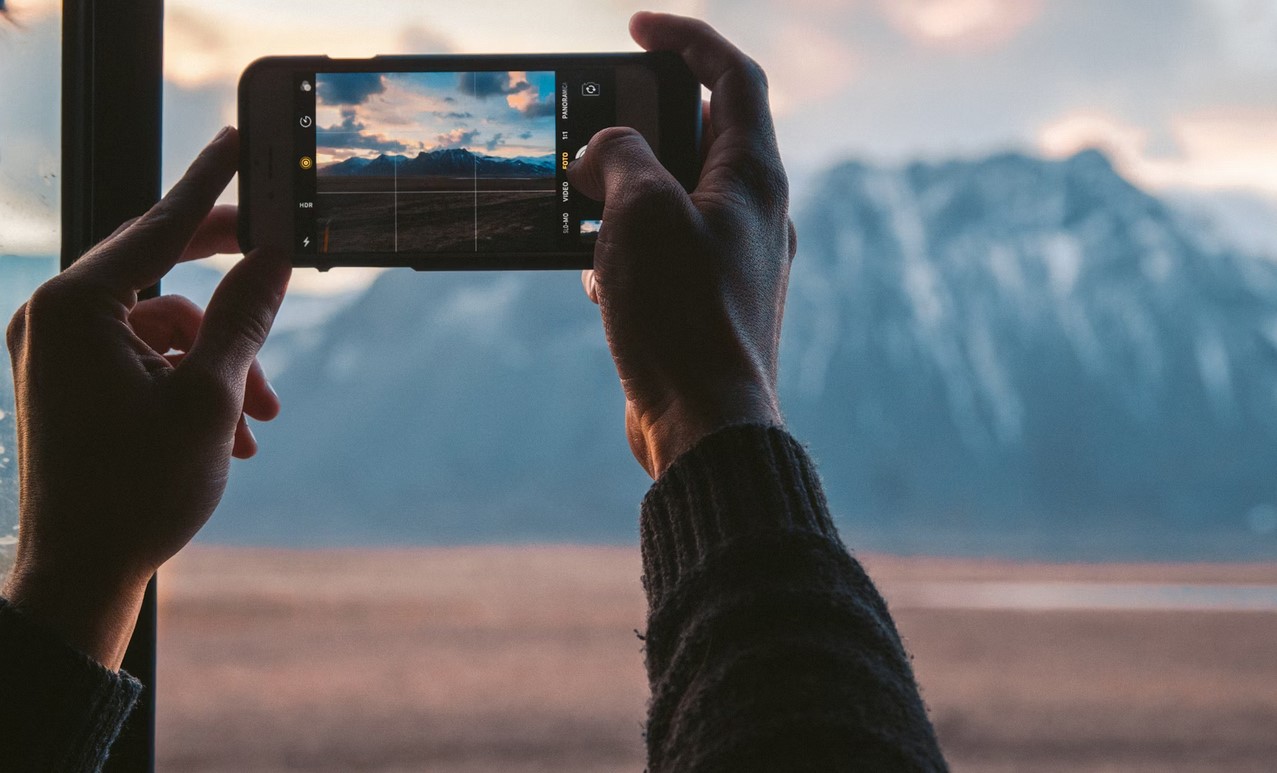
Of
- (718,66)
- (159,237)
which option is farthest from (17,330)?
(718,66)

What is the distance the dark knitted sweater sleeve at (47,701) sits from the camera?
1.39 feet

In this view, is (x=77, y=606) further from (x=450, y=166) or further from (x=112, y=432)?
(x=450, y=166)

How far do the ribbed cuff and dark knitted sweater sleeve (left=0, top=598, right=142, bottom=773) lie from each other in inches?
11.6

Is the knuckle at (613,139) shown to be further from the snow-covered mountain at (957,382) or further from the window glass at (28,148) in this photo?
the snow-covered mountain at (957,382)

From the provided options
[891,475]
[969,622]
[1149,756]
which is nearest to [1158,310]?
[891,475]

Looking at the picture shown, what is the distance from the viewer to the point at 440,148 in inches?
26.1

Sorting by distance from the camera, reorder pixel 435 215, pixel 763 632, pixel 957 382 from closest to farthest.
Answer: pixel 763 632 → pixel 435 215 → pixel 957 382

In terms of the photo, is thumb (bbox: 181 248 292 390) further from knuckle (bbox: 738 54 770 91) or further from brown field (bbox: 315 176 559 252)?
knuckle (bbox: 738 54 770 91)

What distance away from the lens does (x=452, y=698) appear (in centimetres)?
166

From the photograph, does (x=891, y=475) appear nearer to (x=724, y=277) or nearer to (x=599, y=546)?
(x=599, y=546)

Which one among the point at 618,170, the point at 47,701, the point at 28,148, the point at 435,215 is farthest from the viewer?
the point at 28,148

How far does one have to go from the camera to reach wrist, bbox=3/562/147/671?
→ 0.45 m

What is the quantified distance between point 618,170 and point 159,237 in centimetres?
30

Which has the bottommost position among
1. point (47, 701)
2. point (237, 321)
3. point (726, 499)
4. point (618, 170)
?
point (47, 701)
